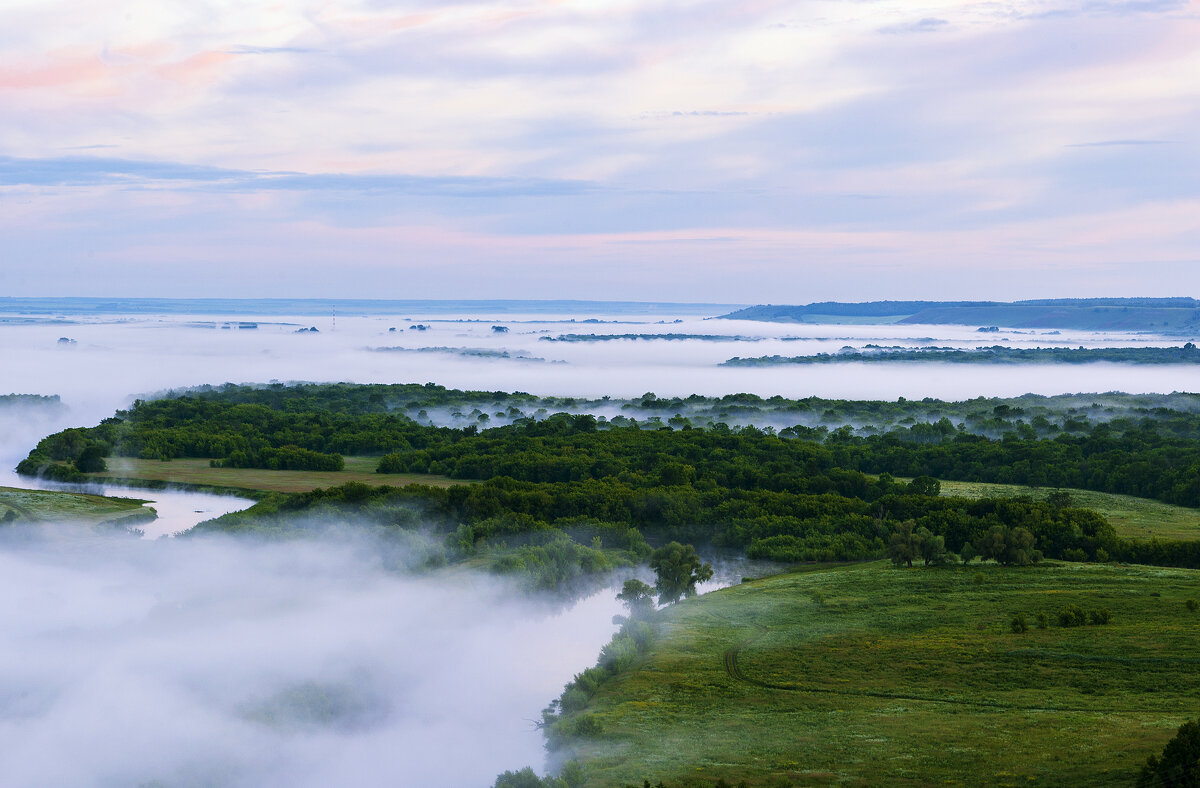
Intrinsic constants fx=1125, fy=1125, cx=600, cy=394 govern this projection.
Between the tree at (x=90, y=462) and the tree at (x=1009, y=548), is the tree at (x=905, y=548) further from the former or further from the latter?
the tree at (x=90, y=462)

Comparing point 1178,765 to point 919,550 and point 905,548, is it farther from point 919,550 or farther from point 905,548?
point 919,550

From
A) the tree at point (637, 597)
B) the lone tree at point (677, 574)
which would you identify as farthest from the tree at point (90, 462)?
the tree at point (637, 597)

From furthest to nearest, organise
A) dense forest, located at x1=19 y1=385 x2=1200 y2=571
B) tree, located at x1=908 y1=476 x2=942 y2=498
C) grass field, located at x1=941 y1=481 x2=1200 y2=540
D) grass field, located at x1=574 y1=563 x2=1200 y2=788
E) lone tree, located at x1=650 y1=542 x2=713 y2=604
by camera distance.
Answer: tree, located at x1=908 y1=476 x2=942 y2=498
grass field, located at x1=941 y1=481 x2=1200 y2=540
dense forest, located at x1=19 y1=385 x2=1200 y2=571
lone tree, located at x1=650 y1=542 x2=713 y2=604
grass field, located at x1=574 y1=563 x2=1200 y2=788

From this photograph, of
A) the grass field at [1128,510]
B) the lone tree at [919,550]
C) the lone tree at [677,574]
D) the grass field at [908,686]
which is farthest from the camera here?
the grass field at [1128,510]

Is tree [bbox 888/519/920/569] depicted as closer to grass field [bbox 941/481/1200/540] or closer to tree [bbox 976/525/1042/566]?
tree [bbox 976/525/1042/566]

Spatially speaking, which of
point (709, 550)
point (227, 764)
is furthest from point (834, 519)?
point (227, 764)

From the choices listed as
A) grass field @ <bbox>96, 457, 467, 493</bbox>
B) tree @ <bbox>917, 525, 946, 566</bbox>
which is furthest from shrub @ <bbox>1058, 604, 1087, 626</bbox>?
grass field @ <bbox>96, 457, 467, 493</bbox>
